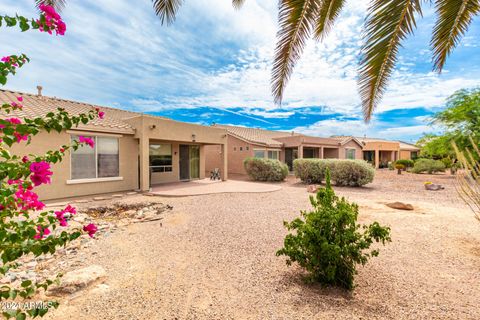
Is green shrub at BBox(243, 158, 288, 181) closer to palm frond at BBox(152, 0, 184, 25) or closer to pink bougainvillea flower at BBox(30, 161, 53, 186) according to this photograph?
palm frond at BBox(152, 0, 184, 25)

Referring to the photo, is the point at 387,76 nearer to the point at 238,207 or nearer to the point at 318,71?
the point at 318,71

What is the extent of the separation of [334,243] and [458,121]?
23770mm

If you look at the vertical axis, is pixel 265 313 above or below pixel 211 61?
below

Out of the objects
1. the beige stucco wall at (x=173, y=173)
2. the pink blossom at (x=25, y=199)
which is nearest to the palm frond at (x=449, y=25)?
the pink blossom at (x=25, y=199)

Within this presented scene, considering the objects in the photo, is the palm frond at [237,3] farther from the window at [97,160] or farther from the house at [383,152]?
the house at [383,152]

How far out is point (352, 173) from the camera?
17.0 meters

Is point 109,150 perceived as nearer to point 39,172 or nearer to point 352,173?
point 39,172

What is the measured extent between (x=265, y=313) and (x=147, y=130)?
1198cm

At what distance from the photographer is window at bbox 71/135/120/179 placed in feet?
37.1

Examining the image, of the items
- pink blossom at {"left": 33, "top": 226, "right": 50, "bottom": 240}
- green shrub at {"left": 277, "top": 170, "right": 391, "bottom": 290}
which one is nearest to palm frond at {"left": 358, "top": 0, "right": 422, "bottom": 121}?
green shrub at {"left": 277, "top": 170, "right": 391, "bottom": 290}

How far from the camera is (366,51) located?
13.4 feet

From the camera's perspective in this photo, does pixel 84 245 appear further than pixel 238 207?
No

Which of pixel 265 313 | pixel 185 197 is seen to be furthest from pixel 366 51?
pixel 185 197

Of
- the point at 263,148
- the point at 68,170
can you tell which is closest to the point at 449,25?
the point at 68,170
